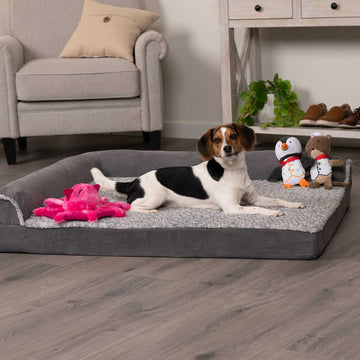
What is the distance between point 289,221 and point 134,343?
0.69 m

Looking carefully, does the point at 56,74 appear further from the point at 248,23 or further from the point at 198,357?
the point at 198,357

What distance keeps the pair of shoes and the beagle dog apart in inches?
51.9

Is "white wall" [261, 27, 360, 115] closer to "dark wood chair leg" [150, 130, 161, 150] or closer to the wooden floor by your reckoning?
"dark wood chair leg" [150, 130, 161, 150]

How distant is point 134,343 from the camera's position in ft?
5.03

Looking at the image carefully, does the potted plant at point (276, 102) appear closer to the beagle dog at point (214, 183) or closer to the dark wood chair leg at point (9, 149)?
the dark wood chair leg at point (9, 149)

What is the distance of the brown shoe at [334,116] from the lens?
348 cm

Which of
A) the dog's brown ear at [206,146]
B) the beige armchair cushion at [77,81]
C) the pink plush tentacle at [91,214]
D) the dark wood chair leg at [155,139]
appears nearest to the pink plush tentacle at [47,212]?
the pink plush tentacle at [91,214]

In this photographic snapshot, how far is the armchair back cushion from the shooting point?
3.93 meters

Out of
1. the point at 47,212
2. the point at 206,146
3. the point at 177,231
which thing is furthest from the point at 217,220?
the point at 47,212

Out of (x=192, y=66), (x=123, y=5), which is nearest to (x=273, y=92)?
(x=192, y=66)

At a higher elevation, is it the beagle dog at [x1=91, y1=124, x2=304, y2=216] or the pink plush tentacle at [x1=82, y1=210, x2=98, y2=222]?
the beagle dog at [x1=91, y1=124, x2=304, y2=216]

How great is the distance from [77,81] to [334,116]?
4.29 feet

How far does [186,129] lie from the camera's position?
4293mm

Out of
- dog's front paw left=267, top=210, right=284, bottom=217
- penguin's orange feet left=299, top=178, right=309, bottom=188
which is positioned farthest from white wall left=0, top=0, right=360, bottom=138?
dog's front paw left=267, top=210, right=284, bottom=217
